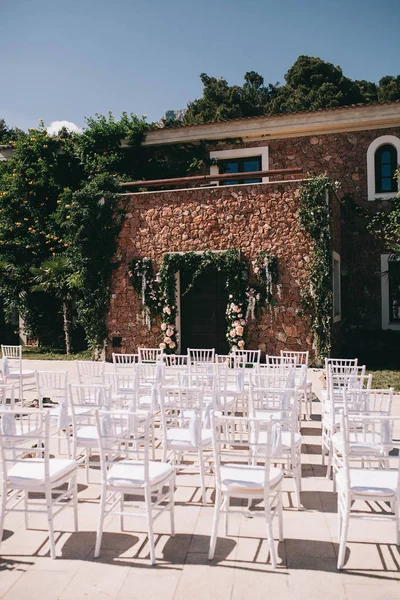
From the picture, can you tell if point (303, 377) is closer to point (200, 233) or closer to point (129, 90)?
point (200, 233)

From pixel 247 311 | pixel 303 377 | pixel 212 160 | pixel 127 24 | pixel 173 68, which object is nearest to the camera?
pixel 303 377

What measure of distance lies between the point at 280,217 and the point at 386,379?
4425mm

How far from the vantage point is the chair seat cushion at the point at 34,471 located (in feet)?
12.9

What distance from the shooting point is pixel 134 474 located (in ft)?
13.0

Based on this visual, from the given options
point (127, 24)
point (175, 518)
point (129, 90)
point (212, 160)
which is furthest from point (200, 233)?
point (175, 518)

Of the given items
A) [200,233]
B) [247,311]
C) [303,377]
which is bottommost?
[303,377]

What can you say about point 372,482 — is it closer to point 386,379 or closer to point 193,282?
point 386,379

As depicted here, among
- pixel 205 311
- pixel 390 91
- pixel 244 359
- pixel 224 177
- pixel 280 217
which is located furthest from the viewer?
pixel 390 91

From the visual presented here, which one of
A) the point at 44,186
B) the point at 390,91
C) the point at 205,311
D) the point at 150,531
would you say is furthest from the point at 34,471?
the point at 390,91

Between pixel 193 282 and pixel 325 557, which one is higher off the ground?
pixel 193 282

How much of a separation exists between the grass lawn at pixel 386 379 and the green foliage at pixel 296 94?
20684mm

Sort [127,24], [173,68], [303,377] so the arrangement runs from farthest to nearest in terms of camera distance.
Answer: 1. [173,68]
2. [127,24]
3. [303,377]

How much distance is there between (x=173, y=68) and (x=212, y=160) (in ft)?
8.97

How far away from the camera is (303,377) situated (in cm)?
736
